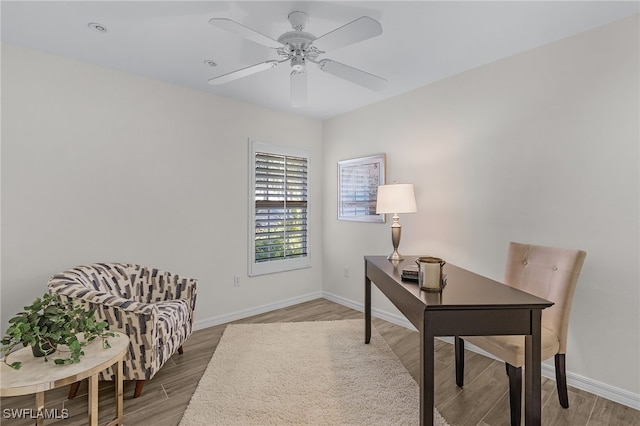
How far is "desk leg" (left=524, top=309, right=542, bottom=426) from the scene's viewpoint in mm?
1467

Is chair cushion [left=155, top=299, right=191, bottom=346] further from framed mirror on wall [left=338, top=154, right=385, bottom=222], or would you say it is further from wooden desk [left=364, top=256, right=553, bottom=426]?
framed mirror on wall [left=338, top=154, right=385, bottom=222]

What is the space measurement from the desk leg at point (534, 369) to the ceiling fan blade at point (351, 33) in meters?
1.62

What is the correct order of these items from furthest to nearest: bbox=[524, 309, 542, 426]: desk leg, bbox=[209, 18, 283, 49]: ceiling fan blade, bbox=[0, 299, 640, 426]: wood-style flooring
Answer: bbox=[0, 299, 640, 426]: wood-style flooring, bbox=[209, 18, 283, 49]: ceiling fan blade, bbox=[524, 309, 542, 426]: desk leg

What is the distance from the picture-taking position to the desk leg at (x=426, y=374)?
147 cm

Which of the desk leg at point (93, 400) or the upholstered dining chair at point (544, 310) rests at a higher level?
the upholstered dining chair at point (544, 310)

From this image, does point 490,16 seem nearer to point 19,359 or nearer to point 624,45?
point 624,45

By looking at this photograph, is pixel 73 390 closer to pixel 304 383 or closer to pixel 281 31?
pixel 304 383

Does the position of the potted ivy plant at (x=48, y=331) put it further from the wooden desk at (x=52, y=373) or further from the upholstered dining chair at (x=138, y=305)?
the upholstered dining chair at (x=138, y=305)

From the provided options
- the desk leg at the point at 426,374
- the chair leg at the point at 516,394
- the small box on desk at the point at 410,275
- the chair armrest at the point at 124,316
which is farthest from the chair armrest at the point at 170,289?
the chair leg at the point at 516,394

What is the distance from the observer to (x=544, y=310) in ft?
6.73

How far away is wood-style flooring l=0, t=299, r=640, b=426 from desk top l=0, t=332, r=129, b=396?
1.93ft

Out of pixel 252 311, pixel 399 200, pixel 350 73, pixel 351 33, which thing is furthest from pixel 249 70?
pixel 252 311

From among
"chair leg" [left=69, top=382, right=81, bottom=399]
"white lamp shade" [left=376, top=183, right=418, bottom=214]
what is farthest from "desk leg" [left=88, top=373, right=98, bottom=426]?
"white lamp shade" [left=376, top=183, right=418, bottom=214]

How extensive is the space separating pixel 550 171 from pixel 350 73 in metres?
1.70
